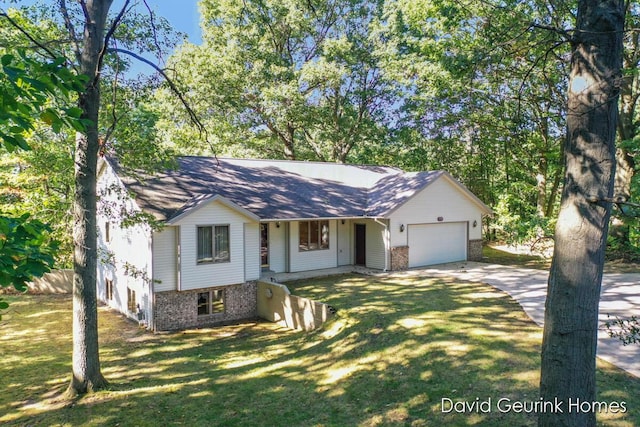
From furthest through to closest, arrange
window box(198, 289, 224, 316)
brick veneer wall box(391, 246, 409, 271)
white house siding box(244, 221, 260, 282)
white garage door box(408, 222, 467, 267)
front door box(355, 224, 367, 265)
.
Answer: front door box(355, 224, 367, 265), white garage door box(408, 222, 467, 267), brick veneer wall box(391, 246, 409, 271), white house siding box(244, 221, 260, 282), window box(198, 289, 224, 316)

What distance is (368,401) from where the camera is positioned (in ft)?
24.1

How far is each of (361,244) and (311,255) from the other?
2728 millimetres

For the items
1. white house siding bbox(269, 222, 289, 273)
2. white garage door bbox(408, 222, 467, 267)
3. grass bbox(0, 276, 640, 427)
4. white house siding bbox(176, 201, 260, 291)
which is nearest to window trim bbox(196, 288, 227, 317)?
white house siding bbox(176, 201, 260, 291)

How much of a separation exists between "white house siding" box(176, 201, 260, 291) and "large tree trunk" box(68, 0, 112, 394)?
463 cm

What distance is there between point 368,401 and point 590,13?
6.48 m

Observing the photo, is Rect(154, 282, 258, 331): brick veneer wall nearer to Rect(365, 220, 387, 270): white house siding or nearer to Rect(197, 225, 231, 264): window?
Rect(197, 225, 231, 264): window

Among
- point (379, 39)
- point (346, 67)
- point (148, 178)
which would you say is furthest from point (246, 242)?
point (379, 39)

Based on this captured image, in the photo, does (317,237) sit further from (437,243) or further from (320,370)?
(320,370)

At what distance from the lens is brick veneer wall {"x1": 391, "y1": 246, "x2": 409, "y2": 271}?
59.0 feet

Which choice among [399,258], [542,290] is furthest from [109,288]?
[542,290]

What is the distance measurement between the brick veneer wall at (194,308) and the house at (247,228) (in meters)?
0.03

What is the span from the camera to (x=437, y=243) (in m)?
19.7

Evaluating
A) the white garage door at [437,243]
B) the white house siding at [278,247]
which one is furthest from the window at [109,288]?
the white garage door at [437,243]

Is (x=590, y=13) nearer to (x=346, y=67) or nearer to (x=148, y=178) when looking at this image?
(x=148, y=178)
